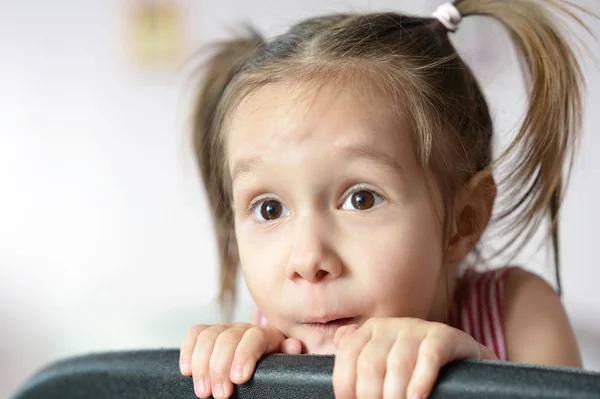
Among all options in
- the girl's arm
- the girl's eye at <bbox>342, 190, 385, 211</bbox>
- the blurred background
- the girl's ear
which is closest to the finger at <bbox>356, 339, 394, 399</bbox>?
the girl's eye at <bbox>342, 190, 385, 211</bbox>

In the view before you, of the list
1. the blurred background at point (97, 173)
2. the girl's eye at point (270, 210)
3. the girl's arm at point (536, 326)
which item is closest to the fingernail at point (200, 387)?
the girl's eye at point (270, 210)

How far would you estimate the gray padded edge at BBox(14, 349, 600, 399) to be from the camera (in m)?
0.40

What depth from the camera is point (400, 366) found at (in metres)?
0.49

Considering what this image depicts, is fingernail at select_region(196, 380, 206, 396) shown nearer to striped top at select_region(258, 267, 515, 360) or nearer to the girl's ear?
the girl's ear

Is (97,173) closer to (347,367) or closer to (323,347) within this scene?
(323,347)

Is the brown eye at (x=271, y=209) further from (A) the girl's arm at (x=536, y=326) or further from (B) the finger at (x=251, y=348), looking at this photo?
(A) the girl's arm at (x=536, y=326)

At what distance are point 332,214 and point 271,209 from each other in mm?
68

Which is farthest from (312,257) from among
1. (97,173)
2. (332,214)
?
(97,173)

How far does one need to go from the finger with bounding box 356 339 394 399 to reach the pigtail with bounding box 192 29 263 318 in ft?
1.49

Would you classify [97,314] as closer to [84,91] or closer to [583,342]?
[84,91]

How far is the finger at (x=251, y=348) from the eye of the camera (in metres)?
0.54

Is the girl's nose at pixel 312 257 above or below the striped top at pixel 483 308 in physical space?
above

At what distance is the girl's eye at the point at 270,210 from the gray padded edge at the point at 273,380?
8.5 inches

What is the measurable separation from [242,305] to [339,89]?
1.20 meters
